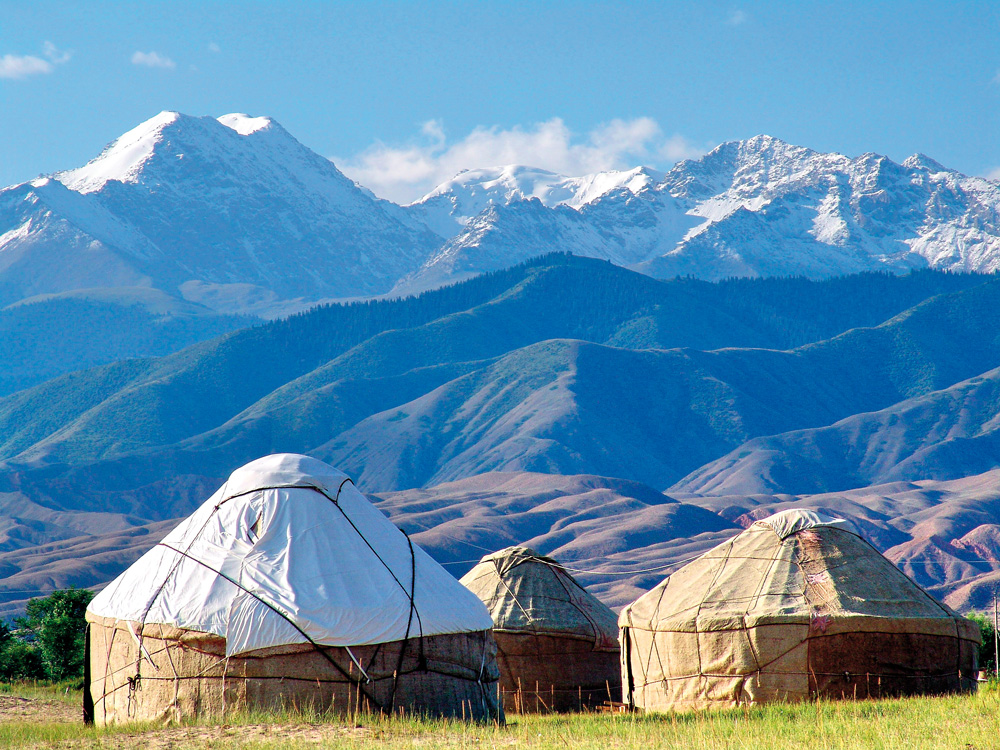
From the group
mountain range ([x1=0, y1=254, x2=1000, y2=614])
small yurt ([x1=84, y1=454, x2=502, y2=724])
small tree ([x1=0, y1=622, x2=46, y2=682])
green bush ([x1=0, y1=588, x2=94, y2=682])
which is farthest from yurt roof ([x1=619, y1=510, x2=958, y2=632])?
mountain range ([x1=0, y1=254, x2=1000, y2=614])

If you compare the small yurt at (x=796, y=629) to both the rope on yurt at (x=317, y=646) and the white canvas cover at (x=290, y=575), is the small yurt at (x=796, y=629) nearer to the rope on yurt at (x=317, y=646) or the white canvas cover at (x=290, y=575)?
the white canvas cover at (x=290, y=575)

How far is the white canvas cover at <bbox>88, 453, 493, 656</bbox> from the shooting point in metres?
13.1

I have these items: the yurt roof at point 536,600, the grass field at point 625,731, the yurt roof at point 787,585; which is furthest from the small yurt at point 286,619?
the yurt roof at point 536,600

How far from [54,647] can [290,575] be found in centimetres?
1127

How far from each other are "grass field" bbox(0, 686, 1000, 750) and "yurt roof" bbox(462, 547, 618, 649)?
6.17m

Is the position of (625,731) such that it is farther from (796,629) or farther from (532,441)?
(532,441)

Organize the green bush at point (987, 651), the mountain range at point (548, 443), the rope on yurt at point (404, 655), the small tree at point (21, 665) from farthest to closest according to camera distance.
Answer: the mountain range at point (548, 443)
the small tree at point (21, 665)
the green bush at point (987, 651)
the rope on yurt at point (404, 655)

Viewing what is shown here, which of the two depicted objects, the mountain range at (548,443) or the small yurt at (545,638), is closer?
the small yurt at (545,638)

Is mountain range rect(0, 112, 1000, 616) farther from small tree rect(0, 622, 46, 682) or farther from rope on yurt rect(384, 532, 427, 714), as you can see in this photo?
rope on yurt rect(384, 532, 427, 714)

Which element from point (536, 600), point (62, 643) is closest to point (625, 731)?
point (536, 600)

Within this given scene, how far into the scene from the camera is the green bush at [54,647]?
877 inches

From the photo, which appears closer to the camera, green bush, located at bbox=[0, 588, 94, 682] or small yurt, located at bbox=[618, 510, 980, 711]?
small yurt, located at bbox=[618, 510, 980, 711]

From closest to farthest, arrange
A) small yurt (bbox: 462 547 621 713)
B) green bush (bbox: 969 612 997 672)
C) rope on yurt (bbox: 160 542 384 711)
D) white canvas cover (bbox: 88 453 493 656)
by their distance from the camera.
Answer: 1. rope on yurt (bbox: 160 542 384 711)
2. white canvas cover (bbox: 88 453 493 656)
3. small yurt (bbox: 462 547 621 713)
4. green bush (bbox: 969 612 997 672)

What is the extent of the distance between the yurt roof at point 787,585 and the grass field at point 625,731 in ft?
6.50
